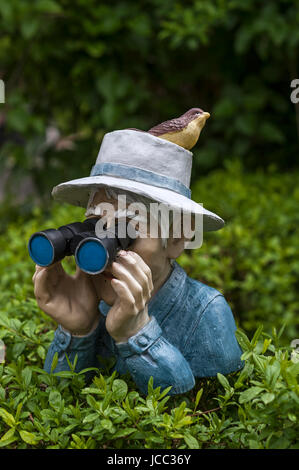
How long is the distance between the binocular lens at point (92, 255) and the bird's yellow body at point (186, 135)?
43 centimetres

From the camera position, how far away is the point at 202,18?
409 centimetres

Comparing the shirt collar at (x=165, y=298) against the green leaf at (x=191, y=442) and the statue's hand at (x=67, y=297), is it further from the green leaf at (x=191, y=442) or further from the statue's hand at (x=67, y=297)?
the green leaf at (x=191, y=442)

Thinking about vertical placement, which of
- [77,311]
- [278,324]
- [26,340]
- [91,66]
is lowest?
[278,324]

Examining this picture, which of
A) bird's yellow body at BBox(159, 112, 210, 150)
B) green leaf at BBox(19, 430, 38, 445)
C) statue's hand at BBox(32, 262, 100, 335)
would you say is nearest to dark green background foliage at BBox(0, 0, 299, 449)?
green leaf at BBox(19, 430, 38, 445)

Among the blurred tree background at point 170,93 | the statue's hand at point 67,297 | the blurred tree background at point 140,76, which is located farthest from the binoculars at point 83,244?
the blurred tree background at point 140,76

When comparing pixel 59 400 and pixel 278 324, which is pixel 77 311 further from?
pixel 278 324

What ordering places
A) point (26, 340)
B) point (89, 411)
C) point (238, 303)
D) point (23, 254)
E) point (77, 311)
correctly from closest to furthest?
point (89, 411)
point (77, 311)
point (26, 340)
point (23, 254)
point (238, 303)

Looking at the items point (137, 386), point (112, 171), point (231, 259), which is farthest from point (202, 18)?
point (137, 386)

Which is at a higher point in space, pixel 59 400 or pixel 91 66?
pixel 91 66

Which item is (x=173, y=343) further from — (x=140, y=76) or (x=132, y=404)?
(x=140, y=76)

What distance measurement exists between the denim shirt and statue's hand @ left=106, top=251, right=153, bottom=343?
3 centimetres

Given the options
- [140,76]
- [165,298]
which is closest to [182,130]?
[165,298]

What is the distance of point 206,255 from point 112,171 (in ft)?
5.05

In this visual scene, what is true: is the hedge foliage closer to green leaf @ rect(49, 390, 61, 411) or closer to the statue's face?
green leaf @ rect(49, 390, 61, 411)
